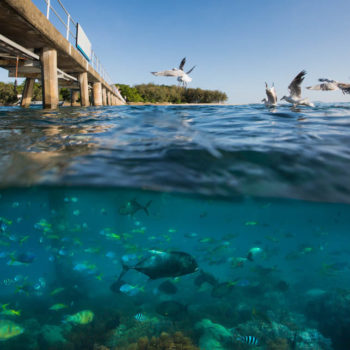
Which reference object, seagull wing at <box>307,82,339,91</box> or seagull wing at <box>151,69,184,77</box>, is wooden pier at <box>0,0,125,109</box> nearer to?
seagull wing at <box>151,69,184,77</box>

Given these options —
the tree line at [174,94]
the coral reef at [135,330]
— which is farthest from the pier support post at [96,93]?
the tree line at [174,94]

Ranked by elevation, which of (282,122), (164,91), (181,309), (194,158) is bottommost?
(181,309)

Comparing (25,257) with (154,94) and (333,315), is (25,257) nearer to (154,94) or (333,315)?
(333,315)

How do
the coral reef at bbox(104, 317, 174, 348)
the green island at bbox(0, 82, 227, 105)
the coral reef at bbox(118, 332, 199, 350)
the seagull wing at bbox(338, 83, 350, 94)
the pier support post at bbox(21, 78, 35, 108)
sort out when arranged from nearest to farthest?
1. the coral reef at bbox(118, 332, 199, 350)
2. the coral reef at bbox(104, 317, 174, 348)
3. the seagull wing at bbox(338, 83, 350, 94)
4. the pier support post at bbox(21, 78, 35, 108)
5. the green island at bbox(0, 82, 227, 105)

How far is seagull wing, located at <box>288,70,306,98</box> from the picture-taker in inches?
357

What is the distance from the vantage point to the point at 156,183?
4.52m

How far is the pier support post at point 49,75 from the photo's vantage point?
41.4ft

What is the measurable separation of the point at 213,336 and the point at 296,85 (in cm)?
882

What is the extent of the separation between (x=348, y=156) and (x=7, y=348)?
7849 mm

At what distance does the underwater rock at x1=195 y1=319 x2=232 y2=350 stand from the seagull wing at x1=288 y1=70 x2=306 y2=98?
27.8 ft

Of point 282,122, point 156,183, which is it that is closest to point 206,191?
point 156,183

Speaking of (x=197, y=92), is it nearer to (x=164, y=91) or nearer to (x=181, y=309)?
(x=164, y=91)

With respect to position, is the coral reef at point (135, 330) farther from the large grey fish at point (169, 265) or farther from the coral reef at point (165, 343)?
the large grey fish at point (169, 265)

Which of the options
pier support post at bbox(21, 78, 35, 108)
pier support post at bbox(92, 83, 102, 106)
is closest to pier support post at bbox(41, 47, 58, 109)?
pier support post at bbox(21, 78, 35, 108)
